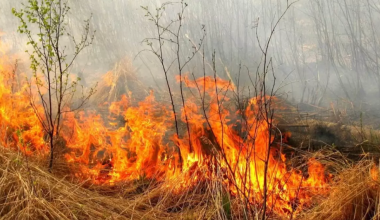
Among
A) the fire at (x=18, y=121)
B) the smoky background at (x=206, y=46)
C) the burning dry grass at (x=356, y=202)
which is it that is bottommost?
the burning dry grass at (x=356, y=202)

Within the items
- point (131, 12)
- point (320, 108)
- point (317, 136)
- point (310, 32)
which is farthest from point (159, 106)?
point (310, 32)

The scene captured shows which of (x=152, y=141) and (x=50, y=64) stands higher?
(x=50, y=64)

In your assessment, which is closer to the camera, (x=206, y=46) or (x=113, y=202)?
(x=113, y=202)

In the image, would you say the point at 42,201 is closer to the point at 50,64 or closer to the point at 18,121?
the point at 50,64

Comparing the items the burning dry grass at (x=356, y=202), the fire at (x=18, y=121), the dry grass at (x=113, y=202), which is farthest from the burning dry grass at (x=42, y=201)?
the burning dry grass at (x=356, y=202)

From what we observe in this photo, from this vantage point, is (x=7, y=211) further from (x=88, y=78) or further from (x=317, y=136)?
(x=88, y=78)

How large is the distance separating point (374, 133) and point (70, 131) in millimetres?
4442

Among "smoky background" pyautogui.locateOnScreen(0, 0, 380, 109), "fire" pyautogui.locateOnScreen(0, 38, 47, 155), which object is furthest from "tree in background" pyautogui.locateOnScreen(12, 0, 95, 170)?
"smoky background" pyautogui.locateOnScreen(0, 0, 380, 109)

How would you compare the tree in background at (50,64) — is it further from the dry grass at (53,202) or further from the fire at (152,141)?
the dry grass at (53,202)

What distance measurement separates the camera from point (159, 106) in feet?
18.1

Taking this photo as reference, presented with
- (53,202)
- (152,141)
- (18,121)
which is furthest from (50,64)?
(53,202)

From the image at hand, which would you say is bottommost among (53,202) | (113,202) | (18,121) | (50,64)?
(113,202)

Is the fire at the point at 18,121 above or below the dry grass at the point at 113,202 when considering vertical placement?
above

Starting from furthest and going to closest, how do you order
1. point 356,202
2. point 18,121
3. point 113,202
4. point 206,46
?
point 206,46
point 18,121
point 113,202
point 356,202
